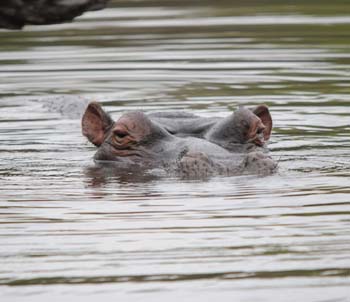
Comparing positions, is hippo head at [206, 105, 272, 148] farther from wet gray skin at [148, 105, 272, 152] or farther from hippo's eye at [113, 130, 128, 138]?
hippo's eye at [113, 130, 128, 138]

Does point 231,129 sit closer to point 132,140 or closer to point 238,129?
point 238,129

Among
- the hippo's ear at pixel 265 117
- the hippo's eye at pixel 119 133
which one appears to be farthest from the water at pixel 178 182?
the hippo's eye at pixel 119 133

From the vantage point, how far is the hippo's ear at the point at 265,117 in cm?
1082

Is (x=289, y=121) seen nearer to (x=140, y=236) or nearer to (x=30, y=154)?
(x=30, y=154)

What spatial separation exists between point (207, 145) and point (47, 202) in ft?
5.20

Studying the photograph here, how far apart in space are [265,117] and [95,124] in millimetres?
1385

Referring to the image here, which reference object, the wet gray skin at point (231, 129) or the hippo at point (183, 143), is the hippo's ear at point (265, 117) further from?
the wet gray skin at point (231, 129)

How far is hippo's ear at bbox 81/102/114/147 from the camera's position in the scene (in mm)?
10844

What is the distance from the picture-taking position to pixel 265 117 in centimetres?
1098

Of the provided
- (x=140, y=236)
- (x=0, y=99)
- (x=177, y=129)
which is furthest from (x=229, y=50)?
(x=140, y=236)

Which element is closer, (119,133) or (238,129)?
(238,129)

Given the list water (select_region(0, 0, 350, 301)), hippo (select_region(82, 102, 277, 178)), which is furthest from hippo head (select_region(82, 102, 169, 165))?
water (select_region(0, 0, 350, 301))

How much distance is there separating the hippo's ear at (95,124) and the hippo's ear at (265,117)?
119cm

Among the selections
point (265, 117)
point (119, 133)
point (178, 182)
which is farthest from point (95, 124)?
point (178, 182)
